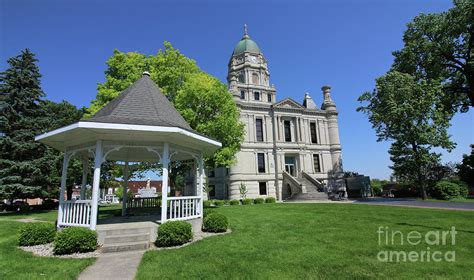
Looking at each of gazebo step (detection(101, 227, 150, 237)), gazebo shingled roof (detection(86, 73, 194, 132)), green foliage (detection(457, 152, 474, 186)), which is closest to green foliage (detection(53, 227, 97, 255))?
gazebo step (detection(101, 227, 150, 237))

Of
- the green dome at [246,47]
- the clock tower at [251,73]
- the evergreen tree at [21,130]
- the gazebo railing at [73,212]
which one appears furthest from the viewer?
the green dome at [246,47]

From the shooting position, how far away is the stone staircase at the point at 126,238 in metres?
7.13

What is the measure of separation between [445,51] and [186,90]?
87.5 feet

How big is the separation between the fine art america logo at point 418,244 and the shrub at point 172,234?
5.35 metres

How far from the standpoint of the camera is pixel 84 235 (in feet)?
22.8

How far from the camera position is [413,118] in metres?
23.1

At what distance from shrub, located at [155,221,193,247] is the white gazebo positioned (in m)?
0.80

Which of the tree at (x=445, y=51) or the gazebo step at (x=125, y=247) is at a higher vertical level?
the tree at (x=445, y=51)

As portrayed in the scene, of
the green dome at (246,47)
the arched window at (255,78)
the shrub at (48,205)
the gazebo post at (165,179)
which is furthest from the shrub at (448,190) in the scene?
the shrub at (48,205)

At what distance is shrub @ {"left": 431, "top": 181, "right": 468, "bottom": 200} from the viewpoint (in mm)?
22312

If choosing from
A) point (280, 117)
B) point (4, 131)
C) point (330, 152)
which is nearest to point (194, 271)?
A: point (4, 131)

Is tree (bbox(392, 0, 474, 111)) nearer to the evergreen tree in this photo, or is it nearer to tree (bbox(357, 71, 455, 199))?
tree (bbox(357, 71, 455, 199))

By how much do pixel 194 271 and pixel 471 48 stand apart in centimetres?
3323

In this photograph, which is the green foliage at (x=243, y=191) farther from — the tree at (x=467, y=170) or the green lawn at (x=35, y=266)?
the tree at (x=467, y=170)
